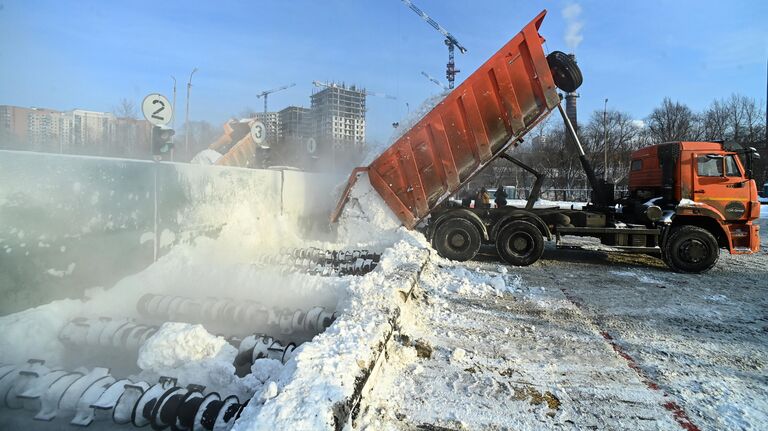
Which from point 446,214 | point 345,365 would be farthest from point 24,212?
point 446,214

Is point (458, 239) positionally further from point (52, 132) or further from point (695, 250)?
point (52, 132)

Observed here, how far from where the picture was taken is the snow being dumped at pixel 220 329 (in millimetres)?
2697

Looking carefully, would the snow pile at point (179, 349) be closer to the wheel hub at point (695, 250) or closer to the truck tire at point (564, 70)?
the truck tire at point (564, 70)

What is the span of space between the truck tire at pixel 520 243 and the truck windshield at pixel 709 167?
347 cm

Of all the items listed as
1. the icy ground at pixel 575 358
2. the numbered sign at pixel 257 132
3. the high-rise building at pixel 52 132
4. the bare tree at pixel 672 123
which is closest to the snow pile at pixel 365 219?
the icy ground at pixel 575 358

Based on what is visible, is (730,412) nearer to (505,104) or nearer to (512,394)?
(512,394)

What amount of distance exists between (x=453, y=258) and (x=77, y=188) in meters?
7.05

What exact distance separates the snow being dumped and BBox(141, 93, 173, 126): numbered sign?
825mm

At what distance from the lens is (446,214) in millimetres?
9344

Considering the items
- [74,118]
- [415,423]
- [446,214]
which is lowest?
[415,423]

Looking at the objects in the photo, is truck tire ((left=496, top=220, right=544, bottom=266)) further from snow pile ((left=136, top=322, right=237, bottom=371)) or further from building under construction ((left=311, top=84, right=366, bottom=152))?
building under construction ((left=311, top=84, right=366, bottom=152))

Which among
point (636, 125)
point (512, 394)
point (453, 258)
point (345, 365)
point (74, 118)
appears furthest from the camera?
point (636, 125)

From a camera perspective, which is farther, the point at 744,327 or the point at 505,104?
the point at 505,104

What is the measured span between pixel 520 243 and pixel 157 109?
7501 millimetres
